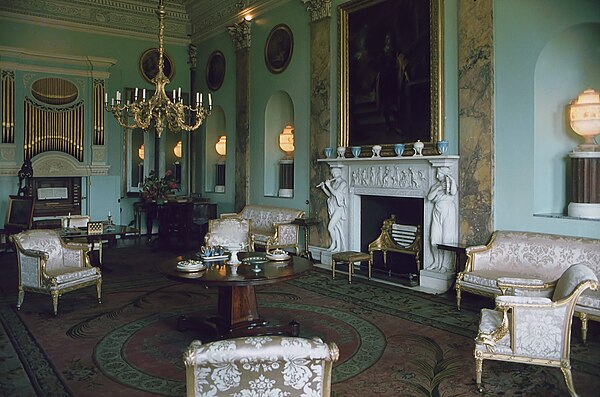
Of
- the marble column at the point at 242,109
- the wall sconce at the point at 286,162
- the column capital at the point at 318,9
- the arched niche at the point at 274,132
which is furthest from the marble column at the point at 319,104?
the marble column at the point at 242,109

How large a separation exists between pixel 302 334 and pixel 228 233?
2.59m

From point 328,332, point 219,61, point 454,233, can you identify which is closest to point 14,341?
point 328,332

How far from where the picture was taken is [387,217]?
7.47 m

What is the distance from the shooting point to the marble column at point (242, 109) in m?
9.70

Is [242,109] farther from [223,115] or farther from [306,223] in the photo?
[306,223]

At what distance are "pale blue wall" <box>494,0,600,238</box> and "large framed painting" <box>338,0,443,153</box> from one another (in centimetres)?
84

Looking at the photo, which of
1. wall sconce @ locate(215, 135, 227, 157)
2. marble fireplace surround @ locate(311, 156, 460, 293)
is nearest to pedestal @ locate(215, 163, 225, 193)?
wall sconce @ locate(215, 135, 227, 157)

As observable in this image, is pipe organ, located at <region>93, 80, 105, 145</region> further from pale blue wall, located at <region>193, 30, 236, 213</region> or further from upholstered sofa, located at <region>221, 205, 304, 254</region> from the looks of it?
upholstered sofa, located at <region>221, 205, 304, 254</region>

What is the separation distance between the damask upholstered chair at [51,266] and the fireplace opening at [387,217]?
3748 millimetres

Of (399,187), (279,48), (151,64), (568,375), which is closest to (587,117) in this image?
(399,187)

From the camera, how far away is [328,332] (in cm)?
459

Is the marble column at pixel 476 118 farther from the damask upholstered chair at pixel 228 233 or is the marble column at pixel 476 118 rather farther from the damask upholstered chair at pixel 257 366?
the damask upholstered chair at pixel 257 366

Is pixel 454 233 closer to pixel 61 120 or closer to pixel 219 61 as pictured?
pixel 219 61

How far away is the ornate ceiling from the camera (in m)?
9.73
